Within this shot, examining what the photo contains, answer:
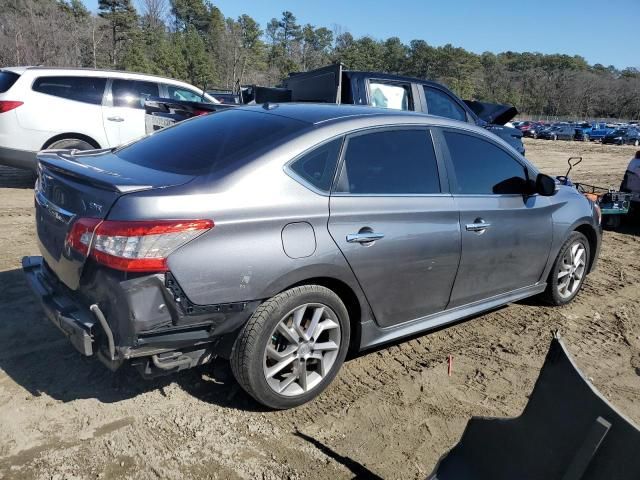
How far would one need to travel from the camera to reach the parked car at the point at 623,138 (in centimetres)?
4189

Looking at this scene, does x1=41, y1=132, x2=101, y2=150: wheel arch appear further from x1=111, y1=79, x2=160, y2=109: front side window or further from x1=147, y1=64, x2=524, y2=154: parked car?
x1=147, y1=64, x2=524, y2=154: parked car

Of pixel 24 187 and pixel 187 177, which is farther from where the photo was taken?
pixel 24 187

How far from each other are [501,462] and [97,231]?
6.67ft

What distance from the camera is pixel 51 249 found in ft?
9.67

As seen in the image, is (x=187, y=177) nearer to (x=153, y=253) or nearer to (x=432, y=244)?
(x=153, y=253)

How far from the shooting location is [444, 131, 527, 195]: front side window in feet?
12.2

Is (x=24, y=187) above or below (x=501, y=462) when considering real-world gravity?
below

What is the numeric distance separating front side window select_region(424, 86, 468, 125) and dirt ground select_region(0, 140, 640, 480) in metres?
4.08

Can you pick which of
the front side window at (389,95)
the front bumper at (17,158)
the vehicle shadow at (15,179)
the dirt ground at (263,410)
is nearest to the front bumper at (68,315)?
the dirt ground at (263,410)

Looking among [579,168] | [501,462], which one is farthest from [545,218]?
[579,168]

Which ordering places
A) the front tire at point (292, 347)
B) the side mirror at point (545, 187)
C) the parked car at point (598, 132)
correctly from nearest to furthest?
the front tire at point (292, 347)
the side mirror at point (545, 187)
the parked car at point (598, 132)

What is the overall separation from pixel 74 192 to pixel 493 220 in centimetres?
276

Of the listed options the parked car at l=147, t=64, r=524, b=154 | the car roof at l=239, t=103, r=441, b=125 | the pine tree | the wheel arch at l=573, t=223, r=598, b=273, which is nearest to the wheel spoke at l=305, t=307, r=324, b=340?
the car roof at l=239, t=103, r=441, b=125

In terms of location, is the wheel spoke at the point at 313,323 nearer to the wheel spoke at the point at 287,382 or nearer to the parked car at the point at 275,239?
the parked car at the point at 275,239
